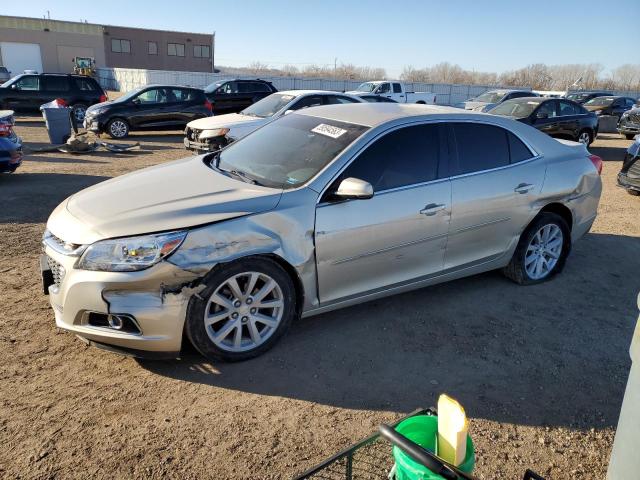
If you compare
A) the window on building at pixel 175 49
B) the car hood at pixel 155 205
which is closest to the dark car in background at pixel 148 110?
the car hood at pixel 155 205

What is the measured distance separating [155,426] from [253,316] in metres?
0.90

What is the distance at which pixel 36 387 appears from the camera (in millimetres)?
3057

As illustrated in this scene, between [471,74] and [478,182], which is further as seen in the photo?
[471,74]

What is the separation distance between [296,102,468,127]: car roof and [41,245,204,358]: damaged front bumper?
190 cm

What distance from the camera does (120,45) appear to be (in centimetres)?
6159

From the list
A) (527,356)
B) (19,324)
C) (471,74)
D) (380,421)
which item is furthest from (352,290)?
(471,74)

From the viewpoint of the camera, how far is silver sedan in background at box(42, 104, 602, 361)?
304 centimetres

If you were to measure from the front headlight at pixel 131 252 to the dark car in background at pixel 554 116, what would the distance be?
11.5 m

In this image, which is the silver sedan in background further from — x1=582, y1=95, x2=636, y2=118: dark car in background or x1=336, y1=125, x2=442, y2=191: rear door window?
x1=582, y1=95, x2=636, y2=118: dark car in background

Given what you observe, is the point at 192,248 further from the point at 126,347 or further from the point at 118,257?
the point at 126,347

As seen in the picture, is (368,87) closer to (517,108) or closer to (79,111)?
(517,108)

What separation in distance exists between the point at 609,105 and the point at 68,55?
186 feet

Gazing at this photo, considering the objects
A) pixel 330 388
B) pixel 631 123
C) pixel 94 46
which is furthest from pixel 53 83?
pixel 94 46

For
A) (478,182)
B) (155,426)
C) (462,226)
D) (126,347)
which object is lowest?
(155,426)
